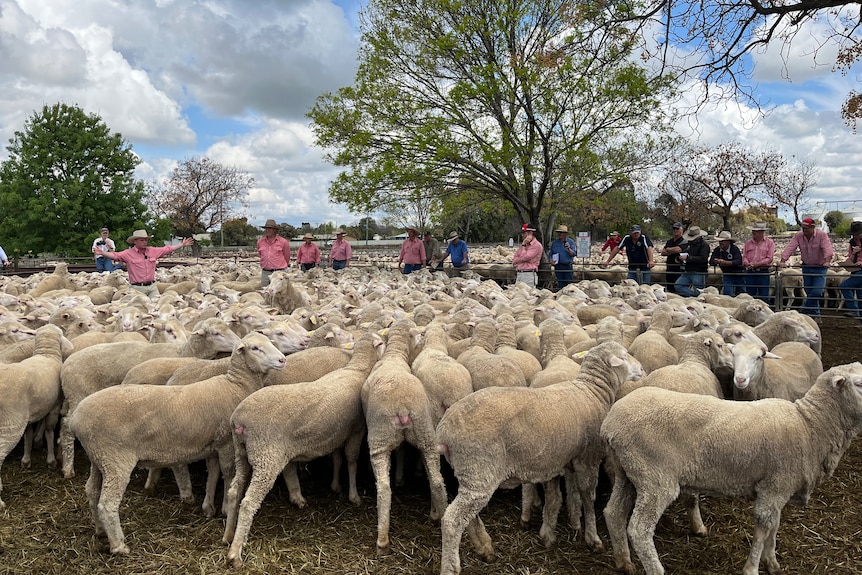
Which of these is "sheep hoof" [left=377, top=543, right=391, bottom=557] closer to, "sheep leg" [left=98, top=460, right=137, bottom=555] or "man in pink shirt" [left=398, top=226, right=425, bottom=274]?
"sheep leg" [left=98, top=460, right=137, bottom=555]

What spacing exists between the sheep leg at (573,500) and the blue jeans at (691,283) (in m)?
8.52

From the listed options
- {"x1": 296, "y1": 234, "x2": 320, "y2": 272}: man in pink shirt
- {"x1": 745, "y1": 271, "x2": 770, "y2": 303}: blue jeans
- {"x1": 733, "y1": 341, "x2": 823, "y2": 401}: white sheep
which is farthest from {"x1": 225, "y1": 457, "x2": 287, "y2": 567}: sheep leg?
{"x1": 296, "y1": 234, "x2": 320, "y2": 272}: man in pink shirt

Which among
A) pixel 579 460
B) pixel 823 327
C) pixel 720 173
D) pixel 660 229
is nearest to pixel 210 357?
pixel 579 460

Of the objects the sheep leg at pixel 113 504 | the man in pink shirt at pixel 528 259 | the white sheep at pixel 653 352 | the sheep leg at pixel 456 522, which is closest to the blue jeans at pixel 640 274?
the man in pink shirt at pixel 528 259

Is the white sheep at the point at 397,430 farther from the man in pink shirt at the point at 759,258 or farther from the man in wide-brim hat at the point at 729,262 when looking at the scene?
the man in wide-brim hat at the point at 729,262

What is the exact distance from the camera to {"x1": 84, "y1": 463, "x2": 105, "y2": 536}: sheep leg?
12.7 feet

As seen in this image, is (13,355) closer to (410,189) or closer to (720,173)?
(410,189)

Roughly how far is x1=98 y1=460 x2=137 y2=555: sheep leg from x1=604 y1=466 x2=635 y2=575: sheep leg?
3042 millimetres

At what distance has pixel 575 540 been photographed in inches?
150

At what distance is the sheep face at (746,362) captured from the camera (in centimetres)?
420

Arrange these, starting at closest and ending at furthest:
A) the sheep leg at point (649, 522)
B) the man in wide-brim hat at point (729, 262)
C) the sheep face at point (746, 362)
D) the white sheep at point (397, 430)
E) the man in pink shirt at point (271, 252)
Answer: the sheep leg at point (649, 522) → the white sheep at point (397, 430) → the sheep face at point (746, 362) → the man in wide-brim hat at point (729, 262) → the man in pink shirt at point (271, 252)

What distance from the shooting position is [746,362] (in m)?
4.30

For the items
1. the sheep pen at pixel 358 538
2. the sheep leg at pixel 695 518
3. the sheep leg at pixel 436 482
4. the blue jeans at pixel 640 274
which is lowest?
the sheep pen at pixel 358 538

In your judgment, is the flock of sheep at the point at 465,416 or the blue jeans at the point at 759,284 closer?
the flock of sheep at the point at 465,416
